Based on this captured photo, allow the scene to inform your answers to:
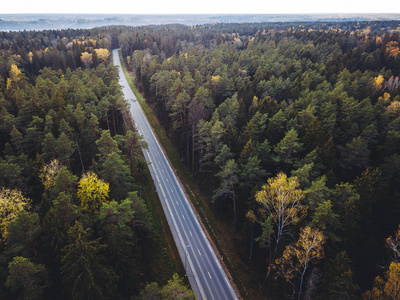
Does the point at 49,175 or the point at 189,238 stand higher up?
the point at 49,175

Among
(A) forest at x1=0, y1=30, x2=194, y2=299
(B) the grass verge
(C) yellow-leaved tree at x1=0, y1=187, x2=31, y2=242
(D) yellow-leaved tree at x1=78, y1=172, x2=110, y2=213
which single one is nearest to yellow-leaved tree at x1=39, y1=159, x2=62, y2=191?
(A) forest at x1=0, y1=30, x2=194, y2=299

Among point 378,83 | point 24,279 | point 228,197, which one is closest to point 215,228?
point 228,197

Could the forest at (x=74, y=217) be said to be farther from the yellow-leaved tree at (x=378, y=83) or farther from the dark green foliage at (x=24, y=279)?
the yellow-leaved tree at (x=378, y=83)

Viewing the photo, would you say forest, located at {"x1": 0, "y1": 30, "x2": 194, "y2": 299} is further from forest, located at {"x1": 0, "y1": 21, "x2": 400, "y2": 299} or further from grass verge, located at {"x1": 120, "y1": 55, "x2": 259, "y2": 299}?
grass verge, located at {"x1": 120, "y1": 55, "x2": 259, "y2": 299}

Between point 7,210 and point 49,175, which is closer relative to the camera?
point 7,210

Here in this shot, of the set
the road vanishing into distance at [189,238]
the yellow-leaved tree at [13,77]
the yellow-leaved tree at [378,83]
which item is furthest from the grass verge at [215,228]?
the yellow-leaved tree at [378,83]

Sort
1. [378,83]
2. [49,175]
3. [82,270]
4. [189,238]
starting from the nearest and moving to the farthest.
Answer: [82,270]
[49,175]
[189,238]
[378,83]

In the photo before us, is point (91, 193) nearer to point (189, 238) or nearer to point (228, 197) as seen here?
point (189, 238)

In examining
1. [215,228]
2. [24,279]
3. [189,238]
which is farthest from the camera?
[215,228]
